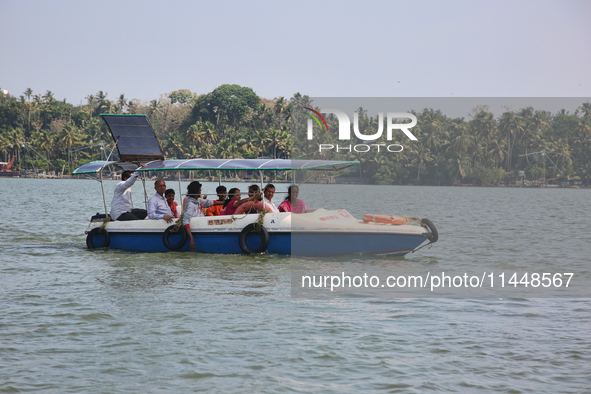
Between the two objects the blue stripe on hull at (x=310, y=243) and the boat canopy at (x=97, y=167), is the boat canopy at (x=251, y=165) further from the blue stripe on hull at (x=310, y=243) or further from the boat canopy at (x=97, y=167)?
the blue stripe on hull at (x=310, y=243)

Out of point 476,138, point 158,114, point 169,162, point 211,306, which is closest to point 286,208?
point 169,162

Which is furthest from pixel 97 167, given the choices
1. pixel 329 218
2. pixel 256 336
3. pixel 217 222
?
pixel 256 336

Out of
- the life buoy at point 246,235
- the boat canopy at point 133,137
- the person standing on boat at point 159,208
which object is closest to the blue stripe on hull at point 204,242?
the life buoy at point 246,235

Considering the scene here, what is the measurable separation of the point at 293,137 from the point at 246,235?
3459 inches

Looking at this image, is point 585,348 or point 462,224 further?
point 462,224

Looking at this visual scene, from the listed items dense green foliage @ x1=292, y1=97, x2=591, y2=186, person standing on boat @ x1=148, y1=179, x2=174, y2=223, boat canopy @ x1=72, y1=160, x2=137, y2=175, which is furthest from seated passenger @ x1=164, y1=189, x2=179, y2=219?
dense green foliage @ x1=292, y1=97, x2=591, y2=186

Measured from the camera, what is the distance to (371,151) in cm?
10525

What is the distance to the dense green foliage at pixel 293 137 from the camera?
90.0m

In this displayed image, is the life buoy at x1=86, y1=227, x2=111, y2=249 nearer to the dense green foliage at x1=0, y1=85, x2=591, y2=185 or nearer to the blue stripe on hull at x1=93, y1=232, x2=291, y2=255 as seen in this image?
the blue stripe on hull at x1=93, y1=232, x2=291, y2=255

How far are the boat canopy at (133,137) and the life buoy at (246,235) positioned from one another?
10.5 ft

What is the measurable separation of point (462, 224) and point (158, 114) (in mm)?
81273

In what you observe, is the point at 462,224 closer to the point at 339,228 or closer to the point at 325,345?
the point at 339,228

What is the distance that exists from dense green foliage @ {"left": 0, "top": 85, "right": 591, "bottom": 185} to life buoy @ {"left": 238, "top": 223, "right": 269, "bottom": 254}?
241 feet

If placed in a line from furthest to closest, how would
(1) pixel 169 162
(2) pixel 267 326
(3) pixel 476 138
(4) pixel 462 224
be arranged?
(3) pixel 476 138 → (4) pixel 462 224 → (1) pixel 169 162 → (2) pixel 267 326
